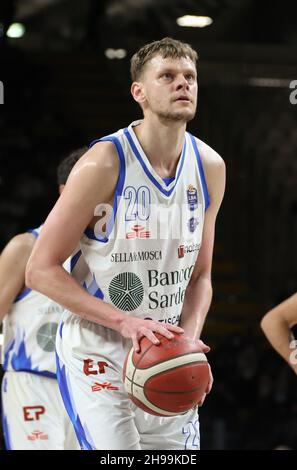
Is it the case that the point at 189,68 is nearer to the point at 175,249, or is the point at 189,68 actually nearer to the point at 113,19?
the point at 175,249

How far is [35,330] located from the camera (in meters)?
4.18

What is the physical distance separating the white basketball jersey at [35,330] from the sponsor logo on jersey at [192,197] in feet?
3.46

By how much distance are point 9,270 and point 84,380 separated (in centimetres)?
103

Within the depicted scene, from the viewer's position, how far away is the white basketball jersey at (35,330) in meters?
4.16

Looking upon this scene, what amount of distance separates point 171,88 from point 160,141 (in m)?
0.19

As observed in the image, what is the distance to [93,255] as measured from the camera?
3168 millimetres

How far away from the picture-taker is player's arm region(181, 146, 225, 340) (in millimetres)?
3328

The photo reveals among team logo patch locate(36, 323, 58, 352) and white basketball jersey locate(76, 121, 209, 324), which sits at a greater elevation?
white basketball jersey locate(76, 121, 209, 324)

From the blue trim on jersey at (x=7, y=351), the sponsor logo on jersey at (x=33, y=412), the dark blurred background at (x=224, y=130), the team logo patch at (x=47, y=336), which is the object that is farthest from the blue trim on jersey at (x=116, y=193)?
the dark blurred background at (x=224, y=130)

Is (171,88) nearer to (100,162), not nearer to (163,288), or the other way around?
(100,162)

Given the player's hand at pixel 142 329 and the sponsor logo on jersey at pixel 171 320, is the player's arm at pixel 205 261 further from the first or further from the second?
the player's hand at pixel 142 329

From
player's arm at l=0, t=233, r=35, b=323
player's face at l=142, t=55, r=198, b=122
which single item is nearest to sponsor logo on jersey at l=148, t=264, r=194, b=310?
player's face at l=142, t=55, r=198, b=122

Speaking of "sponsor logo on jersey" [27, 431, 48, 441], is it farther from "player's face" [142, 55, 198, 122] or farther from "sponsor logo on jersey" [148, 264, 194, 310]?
"player's face" [142, 55, 198, 122]

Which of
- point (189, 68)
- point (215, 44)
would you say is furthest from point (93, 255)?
point (215, 44)
